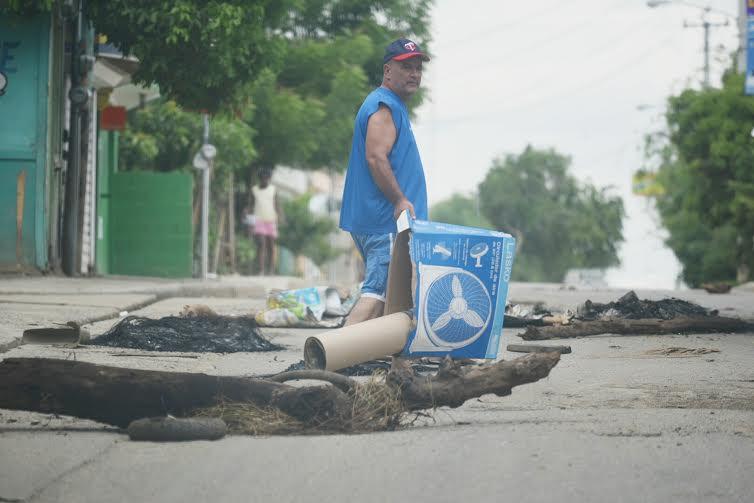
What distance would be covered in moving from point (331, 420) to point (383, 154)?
217 cm

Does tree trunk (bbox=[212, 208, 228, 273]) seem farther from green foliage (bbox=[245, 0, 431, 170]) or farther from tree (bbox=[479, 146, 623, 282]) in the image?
tree (bbox=[479, 146, 623, 282])

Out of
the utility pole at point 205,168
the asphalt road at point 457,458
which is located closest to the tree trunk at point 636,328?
the asphalt road at point 457,458

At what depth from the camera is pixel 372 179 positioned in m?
6.55

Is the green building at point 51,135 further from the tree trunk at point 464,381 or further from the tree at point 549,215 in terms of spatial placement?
the tree at point 549,215

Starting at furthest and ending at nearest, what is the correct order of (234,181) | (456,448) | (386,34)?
(386,34) → (234,181) → (456,448)

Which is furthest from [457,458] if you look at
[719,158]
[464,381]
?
[719,158]

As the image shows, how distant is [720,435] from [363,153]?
109 inches

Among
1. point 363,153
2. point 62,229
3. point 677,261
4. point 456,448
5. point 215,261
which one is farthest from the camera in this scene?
point 677,261

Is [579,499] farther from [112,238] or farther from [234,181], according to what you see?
[234,181]

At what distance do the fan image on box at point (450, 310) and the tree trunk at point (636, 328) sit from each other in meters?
2.71

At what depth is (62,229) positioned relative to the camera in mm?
17031

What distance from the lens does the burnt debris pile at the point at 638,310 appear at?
9.89m

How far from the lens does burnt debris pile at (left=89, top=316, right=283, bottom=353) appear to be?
25.2 ft

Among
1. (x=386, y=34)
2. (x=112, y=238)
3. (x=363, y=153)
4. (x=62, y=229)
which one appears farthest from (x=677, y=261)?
(x=363, y=153)
